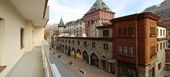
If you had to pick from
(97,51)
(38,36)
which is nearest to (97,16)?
(97,51)

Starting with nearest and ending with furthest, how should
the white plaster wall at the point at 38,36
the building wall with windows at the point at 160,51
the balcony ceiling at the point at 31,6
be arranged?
the balcony ceiling at the point at 31,6
the white plaster wall at the point at 38,36
the building wall with windows at the point at 160,51

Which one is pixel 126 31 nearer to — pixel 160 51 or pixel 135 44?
pixel 135 44

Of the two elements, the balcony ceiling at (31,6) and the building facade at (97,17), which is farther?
the building facade at (97,17)

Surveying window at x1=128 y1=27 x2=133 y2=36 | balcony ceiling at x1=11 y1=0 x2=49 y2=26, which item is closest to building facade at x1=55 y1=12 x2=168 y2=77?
window at x1=128 y1=27 x2=133 y2=36

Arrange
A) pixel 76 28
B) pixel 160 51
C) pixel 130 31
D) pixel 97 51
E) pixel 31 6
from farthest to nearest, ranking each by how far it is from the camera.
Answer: pixel 76 28 < pixel 97 51 < pixel 160 51 < pixel 130 31 < pixel 31 6

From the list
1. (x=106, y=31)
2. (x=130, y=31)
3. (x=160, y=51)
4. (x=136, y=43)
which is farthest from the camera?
(x=106, y=31)

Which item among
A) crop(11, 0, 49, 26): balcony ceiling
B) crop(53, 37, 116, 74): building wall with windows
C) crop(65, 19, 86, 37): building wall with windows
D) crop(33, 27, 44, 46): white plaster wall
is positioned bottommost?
crop(53, 37, 116, 74): building wall with windows

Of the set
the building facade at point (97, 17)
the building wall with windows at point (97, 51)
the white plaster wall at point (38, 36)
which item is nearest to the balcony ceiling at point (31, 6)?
the white plaster wall at point (38, 36)

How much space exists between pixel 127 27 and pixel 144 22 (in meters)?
1.63

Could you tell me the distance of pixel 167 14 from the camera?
30484 mm

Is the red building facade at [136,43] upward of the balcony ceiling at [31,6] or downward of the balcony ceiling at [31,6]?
downward

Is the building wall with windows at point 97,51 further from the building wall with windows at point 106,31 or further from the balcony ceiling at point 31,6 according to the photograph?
the balcony ceiling at point 31,6

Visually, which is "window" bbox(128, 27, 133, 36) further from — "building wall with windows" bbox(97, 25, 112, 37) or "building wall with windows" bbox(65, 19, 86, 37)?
"building wall with windows" bbox(65, 19, 86, 37)

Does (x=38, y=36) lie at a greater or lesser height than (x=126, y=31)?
lesser
